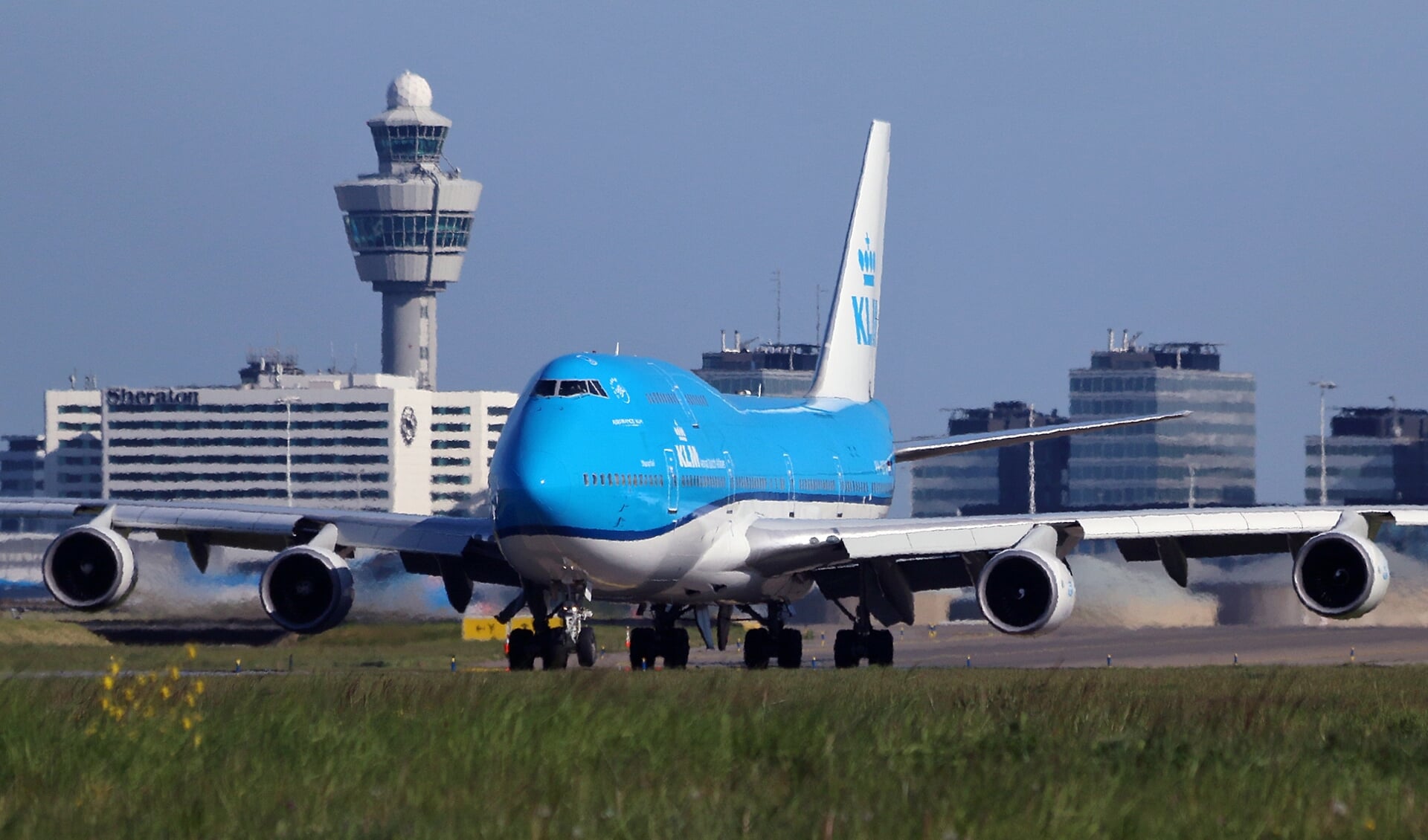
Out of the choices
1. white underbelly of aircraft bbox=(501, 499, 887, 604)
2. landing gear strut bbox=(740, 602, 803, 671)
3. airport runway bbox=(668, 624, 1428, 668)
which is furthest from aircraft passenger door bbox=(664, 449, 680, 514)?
airport runway bbox=(668, 624, 1428, 668)

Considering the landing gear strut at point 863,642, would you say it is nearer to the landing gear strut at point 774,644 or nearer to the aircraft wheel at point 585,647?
the landing gear strut at point 774,644

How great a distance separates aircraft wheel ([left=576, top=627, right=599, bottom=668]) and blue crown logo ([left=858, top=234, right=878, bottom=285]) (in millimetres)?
19449

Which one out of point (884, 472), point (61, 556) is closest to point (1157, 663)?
→ point (884, 472)

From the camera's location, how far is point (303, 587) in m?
33.2

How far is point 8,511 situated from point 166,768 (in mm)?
21815

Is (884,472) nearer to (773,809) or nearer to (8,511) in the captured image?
(8,511)

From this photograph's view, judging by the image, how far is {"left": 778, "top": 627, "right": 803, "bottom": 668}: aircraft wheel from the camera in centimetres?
3872

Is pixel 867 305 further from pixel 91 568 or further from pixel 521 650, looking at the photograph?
pixel 91 568

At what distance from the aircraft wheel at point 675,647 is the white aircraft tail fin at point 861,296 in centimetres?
1060

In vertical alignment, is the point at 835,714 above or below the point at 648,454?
below

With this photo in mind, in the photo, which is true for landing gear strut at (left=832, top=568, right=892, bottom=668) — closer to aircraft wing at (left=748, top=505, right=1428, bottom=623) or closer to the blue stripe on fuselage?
aircraft wing at (left=748, top=505, right=1428, bottom=623)

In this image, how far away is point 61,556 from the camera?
33.9 meters

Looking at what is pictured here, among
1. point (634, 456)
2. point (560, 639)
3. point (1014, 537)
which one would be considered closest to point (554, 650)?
point (560, 639)

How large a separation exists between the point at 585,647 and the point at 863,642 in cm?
710
